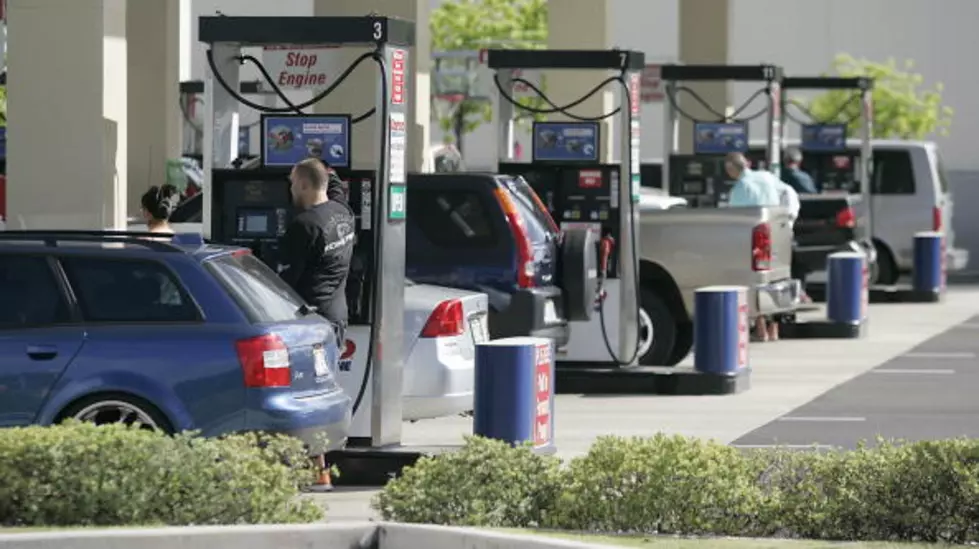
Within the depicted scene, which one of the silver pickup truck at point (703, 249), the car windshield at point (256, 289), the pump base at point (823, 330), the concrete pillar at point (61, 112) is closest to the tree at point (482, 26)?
the pump base at point (823, 330)

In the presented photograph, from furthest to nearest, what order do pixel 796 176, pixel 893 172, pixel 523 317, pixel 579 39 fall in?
pixel 893 172
pixel 796 176
pixel 579 39
pixel 523 317

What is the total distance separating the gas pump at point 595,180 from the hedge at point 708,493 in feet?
28.5

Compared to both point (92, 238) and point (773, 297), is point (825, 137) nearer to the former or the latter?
point (773, 297)

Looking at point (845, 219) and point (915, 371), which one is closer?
point (915, 371)

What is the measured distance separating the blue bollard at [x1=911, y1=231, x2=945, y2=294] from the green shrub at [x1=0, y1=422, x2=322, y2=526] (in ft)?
70.0

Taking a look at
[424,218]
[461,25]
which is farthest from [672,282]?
[461,25]

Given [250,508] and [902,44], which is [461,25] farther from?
[250,508]

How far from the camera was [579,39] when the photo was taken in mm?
28562

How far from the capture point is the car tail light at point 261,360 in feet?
42.0

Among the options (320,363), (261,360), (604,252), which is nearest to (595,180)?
(604,252)

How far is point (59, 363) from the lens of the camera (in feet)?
42.2

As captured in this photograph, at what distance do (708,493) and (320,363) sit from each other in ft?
9.55

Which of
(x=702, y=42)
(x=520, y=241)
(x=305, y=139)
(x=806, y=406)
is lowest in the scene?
(x=806, y=406)

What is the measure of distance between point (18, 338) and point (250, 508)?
7.88 ft
